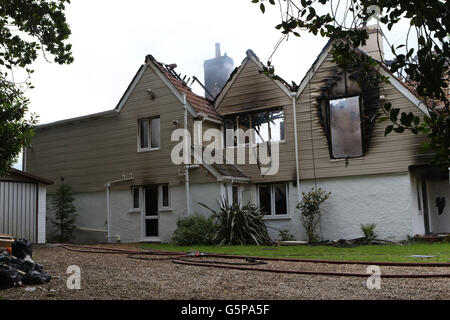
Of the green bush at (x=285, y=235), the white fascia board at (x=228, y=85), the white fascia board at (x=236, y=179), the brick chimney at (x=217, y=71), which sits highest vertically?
the brick chimney at (x=217, y=71)

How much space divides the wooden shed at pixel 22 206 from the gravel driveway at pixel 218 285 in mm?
7020

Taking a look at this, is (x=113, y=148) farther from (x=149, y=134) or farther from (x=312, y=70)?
(x=312, y=70)

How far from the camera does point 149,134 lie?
19031mm

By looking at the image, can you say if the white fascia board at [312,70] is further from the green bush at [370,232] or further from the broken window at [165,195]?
the broken window at [165,195]

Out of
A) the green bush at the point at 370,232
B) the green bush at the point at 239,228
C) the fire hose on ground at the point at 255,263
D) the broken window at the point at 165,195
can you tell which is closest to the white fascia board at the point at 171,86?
the broken window at the point at 165,195

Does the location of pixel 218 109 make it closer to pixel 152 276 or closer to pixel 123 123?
pixel 123 123

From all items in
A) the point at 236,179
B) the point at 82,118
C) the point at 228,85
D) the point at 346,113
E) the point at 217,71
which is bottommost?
the point at 236,179

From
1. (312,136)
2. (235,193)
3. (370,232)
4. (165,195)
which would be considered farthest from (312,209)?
(165,195)

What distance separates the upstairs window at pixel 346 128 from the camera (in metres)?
16.4

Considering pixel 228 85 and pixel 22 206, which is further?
pixel 228 85

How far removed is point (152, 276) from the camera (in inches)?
317

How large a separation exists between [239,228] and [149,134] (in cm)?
634

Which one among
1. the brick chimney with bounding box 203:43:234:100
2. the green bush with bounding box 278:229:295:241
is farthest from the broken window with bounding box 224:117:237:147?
the brick chimney with bounding box 203:43:234:100

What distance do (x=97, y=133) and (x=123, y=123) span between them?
5.15 feet
